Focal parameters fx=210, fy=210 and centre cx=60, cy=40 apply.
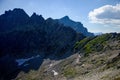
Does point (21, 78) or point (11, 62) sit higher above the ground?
point (11, 62)

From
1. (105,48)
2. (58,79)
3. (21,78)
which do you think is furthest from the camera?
(21,78)

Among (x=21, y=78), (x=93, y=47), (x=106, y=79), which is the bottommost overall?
(x=106, y=79)

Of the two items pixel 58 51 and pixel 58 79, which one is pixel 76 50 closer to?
pixel 58 51

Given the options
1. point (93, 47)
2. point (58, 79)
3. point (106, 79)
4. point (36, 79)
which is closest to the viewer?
point (106, 79)

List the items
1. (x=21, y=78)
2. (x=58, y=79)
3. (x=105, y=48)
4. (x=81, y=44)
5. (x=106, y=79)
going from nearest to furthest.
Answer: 1. (x=106, y=79)
2. (x=58, y=79)
3. (x=105, y=48)
4. (x=21, y=78)
5. (x=81, y=44)

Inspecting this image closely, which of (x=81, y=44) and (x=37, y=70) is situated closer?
(x=37, y=70)

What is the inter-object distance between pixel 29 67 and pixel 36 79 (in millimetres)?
45447

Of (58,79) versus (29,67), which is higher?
(29,67)

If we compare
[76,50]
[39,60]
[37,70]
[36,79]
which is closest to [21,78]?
[37,70]

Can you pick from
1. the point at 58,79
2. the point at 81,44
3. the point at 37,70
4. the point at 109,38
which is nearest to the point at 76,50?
the point at 81,44

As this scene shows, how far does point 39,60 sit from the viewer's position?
191000 millimetres

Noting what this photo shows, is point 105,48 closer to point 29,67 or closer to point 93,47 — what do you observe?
point 93,47

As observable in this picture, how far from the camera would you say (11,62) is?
200 meters

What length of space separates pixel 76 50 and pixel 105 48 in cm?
4328
